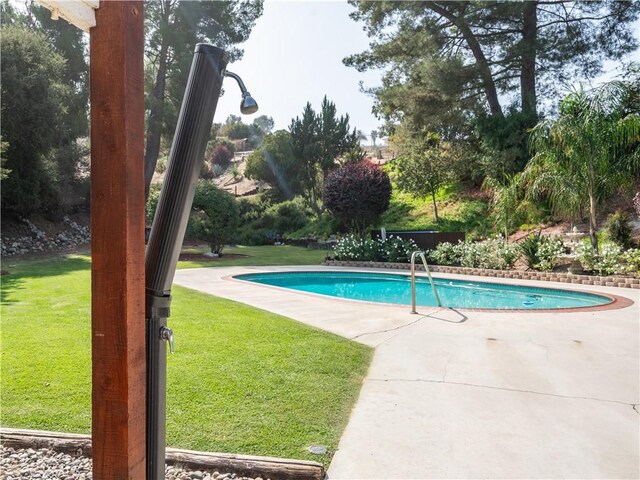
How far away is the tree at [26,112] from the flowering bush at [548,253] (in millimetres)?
15071

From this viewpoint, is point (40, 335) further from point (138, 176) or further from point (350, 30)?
point (350, 30)

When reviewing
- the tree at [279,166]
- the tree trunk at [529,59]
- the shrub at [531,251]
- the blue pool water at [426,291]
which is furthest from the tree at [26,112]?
the tree trunk at [529,59]

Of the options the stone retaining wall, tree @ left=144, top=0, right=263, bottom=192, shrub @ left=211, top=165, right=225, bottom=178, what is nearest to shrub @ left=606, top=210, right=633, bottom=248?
tree @ left=144, top=0, right=263, bottom=192

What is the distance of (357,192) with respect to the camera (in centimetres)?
1572

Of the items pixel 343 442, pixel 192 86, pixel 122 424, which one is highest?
pixel 192 86

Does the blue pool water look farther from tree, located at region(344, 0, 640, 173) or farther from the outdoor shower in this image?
tree, located at region(344, 0, 640, 173)

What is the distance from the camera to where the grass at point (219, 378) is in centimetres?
258

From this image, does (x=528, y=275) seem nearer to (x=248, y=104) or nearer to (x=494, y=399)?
(x=494, y=399)

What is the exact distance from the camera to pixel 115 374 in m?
1.36

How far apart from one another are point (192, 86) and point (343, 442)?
2.04 m

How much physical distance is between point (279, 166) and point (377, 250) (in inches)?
584

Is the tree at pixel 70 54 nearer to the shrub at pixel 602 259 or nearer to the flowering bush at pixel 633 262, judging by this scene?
the shrub at pixel 602 259

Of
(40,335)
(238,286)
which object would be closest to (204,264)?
(238,286)

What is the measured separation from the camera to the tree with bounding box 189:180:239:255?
15352mm
